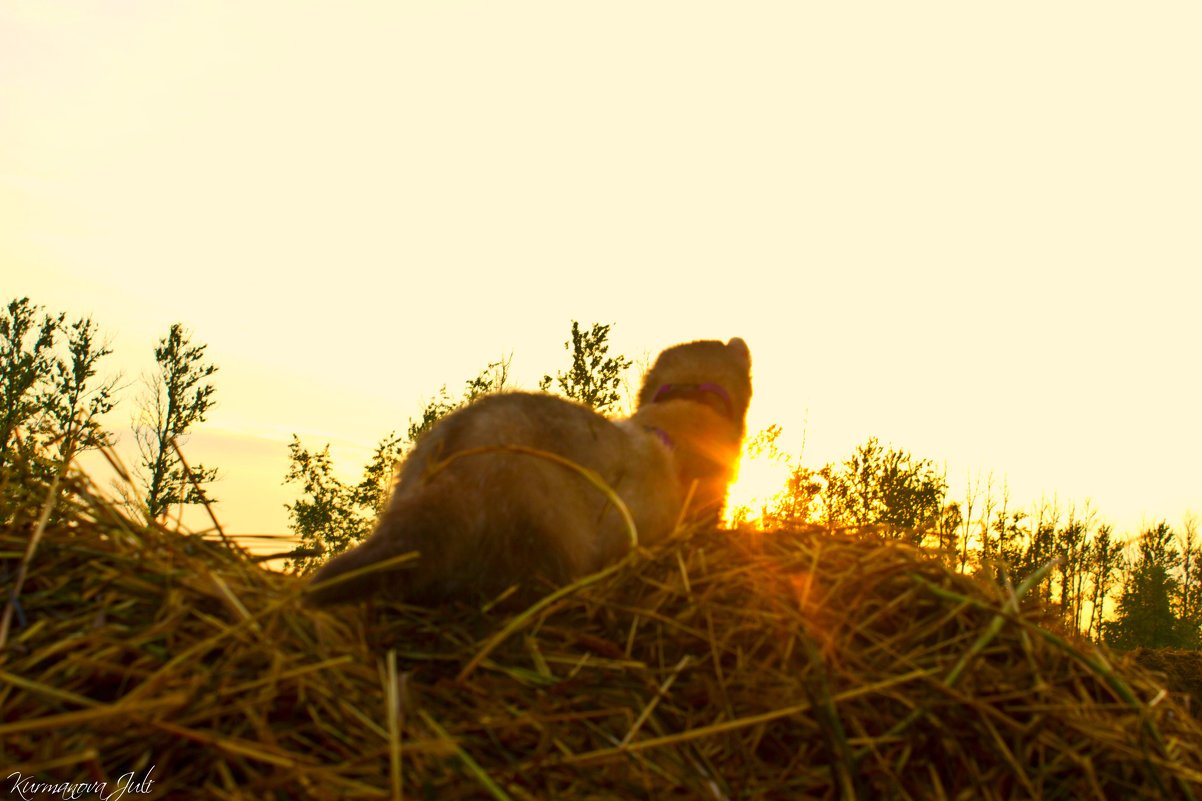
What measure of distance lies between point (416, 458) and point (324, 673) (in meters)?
1.57

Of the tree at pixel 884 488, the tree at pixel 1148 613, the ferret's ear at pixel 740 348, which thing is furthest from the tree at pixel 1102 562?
the ferret's ear at pixel 740 348

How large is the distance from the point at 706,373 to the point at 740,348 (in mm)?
482

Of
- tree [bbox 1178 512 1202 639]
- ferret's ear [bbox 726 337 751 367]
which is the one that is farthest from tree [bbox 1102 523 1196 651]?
ferret's ear [bbox 726 337 751 367]

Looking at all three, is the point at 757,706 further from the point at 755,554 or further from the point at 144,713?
the point at 144,713

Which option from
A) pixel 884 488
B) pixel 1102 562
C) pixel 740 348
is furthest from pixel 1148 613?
pixel 740 348

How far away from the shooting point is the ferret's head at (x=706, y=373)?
5.32 metres

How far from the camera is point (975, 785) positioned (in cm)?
211

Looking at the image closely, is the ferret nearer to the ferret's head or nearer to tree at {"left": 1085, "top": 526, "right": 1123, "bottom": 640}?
the ferret's head

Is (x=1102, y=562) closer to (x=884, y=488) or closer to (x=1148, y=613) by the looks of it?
(x=1148, y=613)

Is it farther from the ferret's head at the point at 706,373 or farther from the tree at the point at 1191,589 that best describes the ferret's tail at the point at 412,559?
the tree at the point at 1191,589

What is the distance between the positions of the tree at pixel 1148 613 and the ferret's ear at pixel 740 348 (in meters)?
35.7

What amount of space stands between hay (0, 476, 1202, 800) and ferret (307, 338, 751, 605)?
0.17 m

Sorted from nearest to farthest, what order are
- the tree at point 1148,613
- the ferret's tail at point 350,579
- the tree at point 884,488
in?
the ferret's tail at point 350,579 < the tree at point 884,488 < the tree at point 1148,613

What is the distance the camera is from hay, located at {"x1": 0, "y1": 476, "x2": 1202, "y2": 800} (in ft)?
6.03
